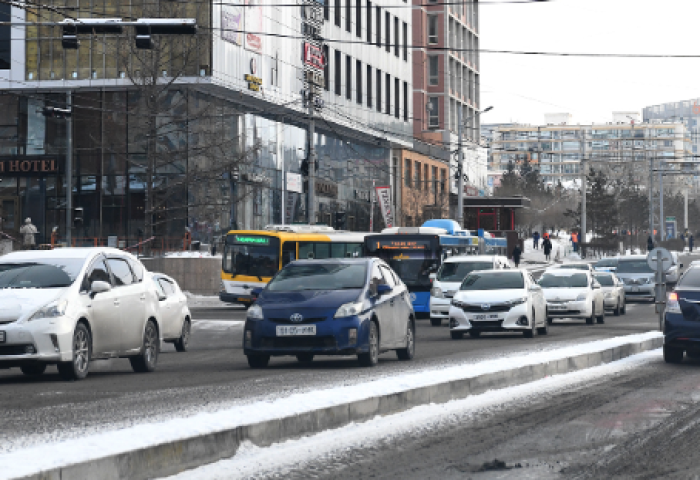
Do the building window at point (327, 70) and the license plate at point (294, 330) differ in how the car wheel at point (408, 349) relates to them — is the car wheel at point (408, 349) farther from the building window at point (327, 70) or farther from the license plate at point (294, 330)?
the building window at point (327, 70)

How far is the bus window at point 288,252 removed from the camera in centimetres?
4066

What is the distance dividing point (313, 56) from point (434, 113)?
115 ft

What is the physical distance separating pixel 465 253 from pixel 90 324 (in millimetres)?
26554

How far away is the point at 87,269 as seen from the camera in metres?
14.2

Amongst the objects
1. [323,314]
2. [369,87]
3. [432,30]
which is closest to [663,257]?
[323,314]

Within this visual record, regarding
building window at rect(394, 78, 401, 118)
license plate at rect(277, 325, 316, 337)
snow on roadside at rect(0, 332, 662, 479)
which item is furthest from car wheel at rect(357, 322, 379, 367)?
building window at rect(394, 78, 401, 118)

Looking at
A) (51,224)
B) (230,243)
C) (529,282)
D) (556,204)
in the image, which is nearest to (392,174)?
(51,224)

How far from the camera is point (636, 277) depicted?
44969mm

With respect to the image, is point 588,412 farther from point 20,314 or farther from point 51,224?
point 51,224

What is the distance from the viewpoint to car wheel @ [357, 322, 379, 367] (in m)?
15.5

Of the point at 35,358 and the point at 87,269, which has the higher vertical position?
the point at 87,269

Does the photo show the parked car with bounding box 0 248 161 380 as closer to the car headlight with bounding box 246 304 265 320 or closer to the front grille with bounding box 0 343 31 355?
the front grille with bounding box 0 343 31 355

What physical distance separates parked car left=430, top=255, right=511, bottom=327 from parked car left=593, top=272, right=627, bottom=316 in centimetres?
448

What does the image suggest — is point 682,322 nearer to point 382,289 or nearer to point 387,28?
point 382,289
